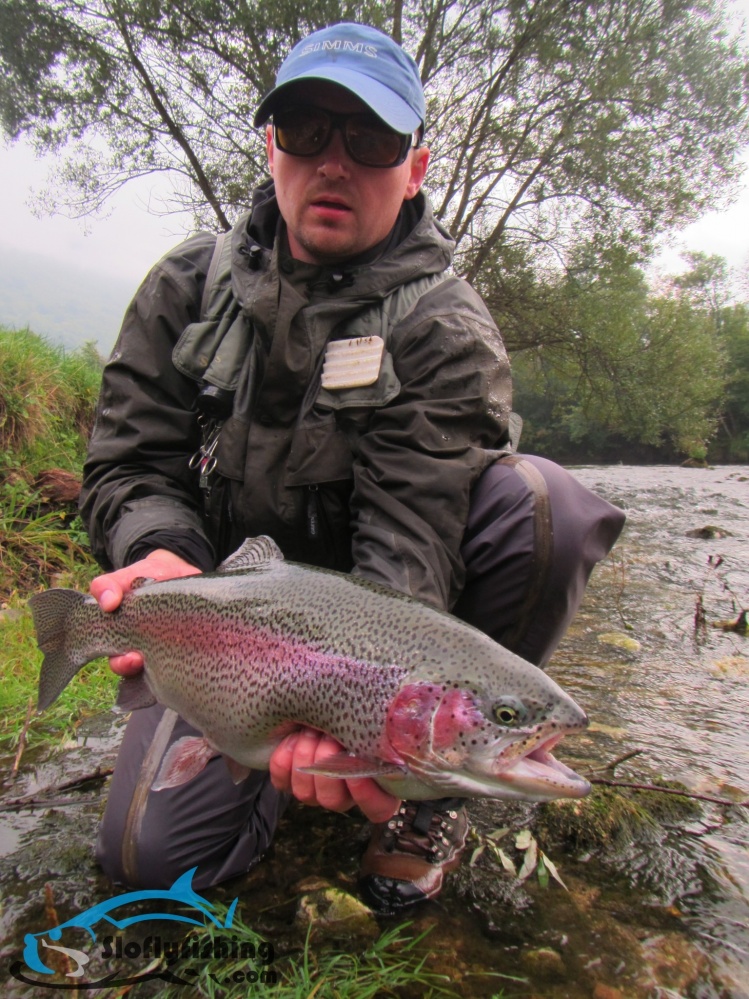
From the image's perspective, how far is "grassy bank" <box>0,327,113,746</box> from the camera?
3.52 metres

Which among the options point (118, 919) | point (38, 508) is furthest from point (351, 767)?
point (38, 508)

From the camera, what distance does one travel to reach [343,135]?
8.93ft

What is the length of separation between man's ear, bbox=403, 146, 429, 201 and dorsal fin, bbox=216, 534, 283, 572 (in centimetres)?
173

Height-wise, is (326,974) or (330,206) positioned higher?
(330,206)

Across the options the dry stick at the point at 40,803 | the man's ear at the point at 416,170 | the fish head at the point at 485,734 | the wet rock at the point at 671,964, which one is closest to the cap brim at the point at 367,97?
the man's ear at the point at 416,170

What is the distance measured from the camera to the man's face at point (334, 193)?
8.87ft

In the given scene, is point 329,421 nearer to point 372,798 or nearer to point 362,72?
point 362,72

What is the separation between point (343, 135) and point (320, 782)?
240cm

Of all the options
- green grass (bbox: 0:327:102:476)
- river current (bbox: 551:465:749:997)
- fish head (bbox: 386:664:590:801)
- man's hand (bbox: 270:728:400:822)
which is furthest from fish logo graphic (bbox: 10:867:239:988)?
green grass (bbox: 0:327:102:476)

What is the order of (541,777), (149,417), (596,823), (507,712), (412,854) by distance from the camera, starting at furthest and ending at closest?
(149,417) → (596,823) → (412,854) → (507,712) → (541,777)

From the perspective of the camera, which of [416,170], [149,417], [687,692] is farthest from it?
[687,692]

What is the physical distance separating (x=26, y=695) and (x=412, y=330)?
2.68 meters

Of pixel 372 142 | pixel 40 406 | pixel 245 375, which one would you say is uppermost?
pixel 372 142

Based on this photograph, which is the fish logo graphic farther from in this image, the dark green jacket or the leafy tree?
the leafy tree
